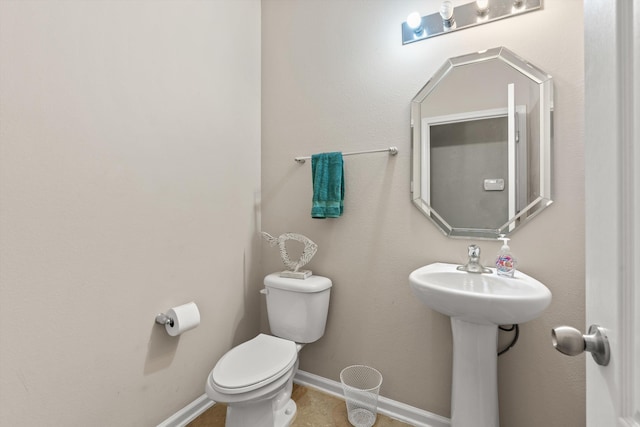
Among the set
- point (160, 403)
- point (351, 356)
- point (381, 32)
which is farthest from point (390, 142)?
point (160, 403)

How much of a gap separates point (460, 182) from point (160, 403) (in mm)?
1784

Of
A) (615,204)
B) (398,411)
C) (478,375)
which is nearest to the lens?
(615,204)

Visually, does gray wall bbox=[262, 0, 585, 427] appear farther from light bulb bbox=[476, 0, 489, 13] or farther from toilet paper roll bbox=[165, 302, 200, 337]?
toilet paper roll bbox=[165, 302, 200, 337]

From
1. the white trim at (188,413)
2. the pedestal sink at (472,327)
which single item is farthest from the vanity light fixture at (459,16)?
the white trim at (188,413)

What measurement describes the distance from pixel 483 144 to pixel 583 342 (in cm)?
113

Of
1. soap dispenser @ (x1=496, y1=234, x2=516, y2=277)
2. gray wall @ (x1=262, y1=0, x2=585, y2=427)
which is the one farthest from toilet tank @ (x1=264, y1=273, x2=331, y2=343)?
soap dispenser @ (x1=496, y1=234, x2=516, y2=277)

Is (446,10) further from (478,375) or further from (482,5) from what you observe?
(478,375)

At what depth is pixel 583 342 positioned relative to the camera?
429mm

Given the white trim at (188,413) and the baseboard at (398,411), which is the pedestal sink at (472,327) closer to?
the baseboard at (398,411)

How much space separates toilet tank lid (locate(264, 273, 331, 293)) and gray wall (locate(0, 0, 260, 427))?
0.28 metres

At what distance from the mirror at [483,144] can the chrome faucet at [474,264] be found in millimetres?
82

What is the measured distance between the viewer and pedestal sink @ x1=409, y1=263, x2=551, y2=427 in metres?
1.04

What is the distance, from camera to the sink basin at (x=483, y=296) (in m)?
0.96

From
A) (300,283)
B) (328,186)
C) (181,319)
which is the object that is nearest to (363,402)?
(300,283)
